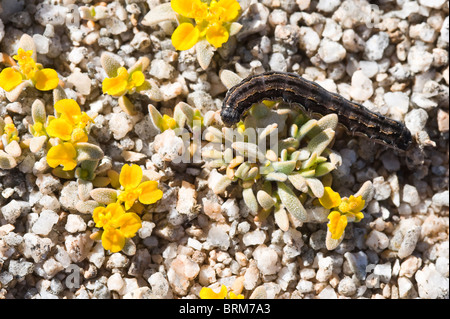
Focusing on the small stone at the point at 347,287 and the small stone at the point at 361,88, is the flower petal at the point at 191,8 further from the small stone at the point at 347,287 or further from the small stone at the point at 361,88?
the small stone at the point at 347,287

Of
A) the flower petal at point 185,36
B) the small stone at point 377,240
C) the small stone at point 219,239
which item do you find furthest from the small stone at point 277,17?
the small stone at point 377,240

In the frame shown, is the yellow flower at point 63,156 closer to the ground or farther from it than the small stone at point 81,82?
closer to the ground

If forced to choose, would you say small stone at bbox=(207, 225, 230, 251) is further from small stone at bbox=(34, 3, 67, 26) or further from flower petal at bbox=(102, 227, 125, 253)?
small stone at bbox=(34, 3, 67, 26)

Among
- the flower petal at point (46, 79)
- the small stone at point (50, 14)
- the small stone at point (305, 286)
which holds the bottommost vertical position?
the small stone at point (305, 286)

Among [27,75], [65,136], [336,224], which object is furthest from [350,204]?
[27,75]

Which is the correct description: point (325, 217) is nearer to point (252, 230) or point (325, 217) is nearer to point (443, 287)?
point (252, 230)

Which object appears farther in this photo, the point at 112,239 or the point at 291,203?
the point at 291,203

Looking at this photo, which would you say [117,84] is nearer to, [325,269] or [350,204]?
[350,204]

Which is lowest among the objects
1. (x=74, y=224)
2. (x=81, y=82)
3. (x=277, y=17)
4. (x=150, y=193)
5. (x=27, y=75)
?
(x=74, y=224)
